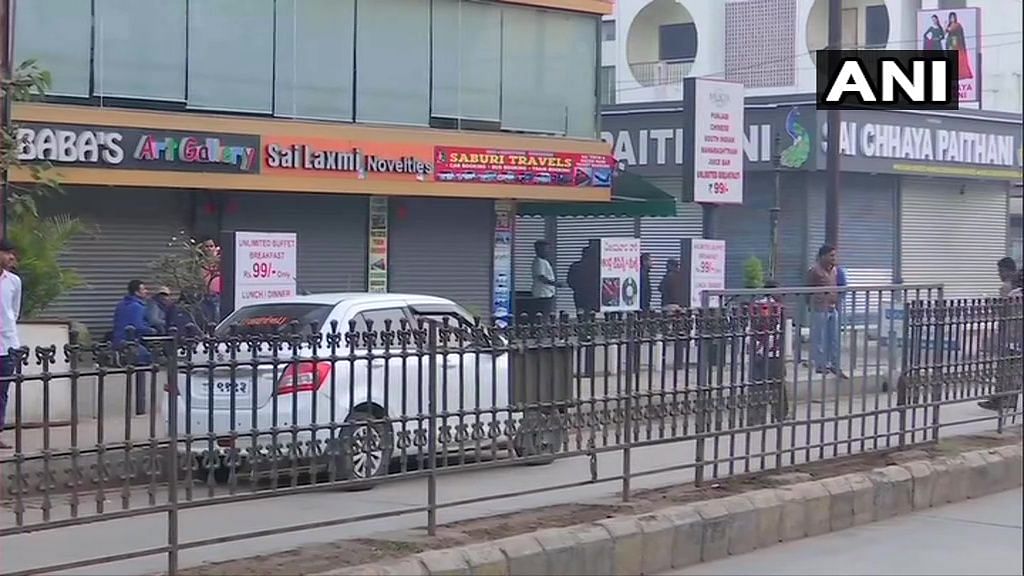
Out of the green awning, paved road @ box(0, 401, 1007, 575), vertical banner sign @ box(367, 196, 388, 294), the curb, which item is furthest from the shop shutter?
paved road @ box(0, 401, 1007, 575)

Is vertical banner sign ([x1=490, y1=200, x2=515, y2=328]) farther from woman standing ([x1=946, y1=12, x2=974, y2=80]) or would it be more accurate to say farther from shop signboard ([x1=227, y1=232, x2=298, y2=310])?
woman standing ([x1=946, y1=12, x2=974, y2=80])

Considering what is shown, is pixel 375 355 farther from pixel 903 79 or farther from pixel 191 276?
pixel 191 276

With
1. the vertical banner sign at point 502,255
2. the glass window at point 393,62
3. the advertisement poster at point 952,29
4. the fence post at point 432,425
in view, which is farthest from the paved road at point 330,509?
the vertical banner sign at point 502,255

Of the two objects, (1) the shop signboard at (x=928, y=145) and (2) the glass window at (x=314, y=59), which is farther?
(1) the shop signboard at (x=928, y=145)

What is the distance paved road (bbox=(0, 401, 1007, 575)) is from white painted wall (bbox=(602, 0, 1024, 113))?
284 cm

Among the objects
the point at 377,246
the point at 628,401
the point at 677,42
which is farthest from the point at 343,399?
the point at 377,246

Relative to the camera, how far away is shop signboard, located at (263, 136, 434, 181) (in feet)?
68.7

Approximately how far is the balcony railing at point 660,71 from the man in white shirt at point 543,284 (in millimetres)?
3454

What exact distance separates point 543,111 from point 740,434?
15764mm

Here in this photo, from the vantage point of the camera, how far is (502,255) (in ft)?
82.5

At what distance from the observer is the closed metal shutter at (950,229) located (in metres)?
31.8

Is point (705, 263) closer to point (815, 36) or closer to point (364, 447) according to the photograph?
point (815, 36)

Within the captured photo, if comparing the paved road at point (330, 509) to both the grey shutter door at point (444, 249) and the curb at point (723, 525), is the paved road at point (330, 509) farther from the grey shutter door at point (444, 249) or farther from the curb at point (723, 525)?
the grey shutter door at point (444, 249)

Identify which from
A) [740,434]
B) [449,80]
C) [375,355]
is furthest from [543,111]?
[375,355]
